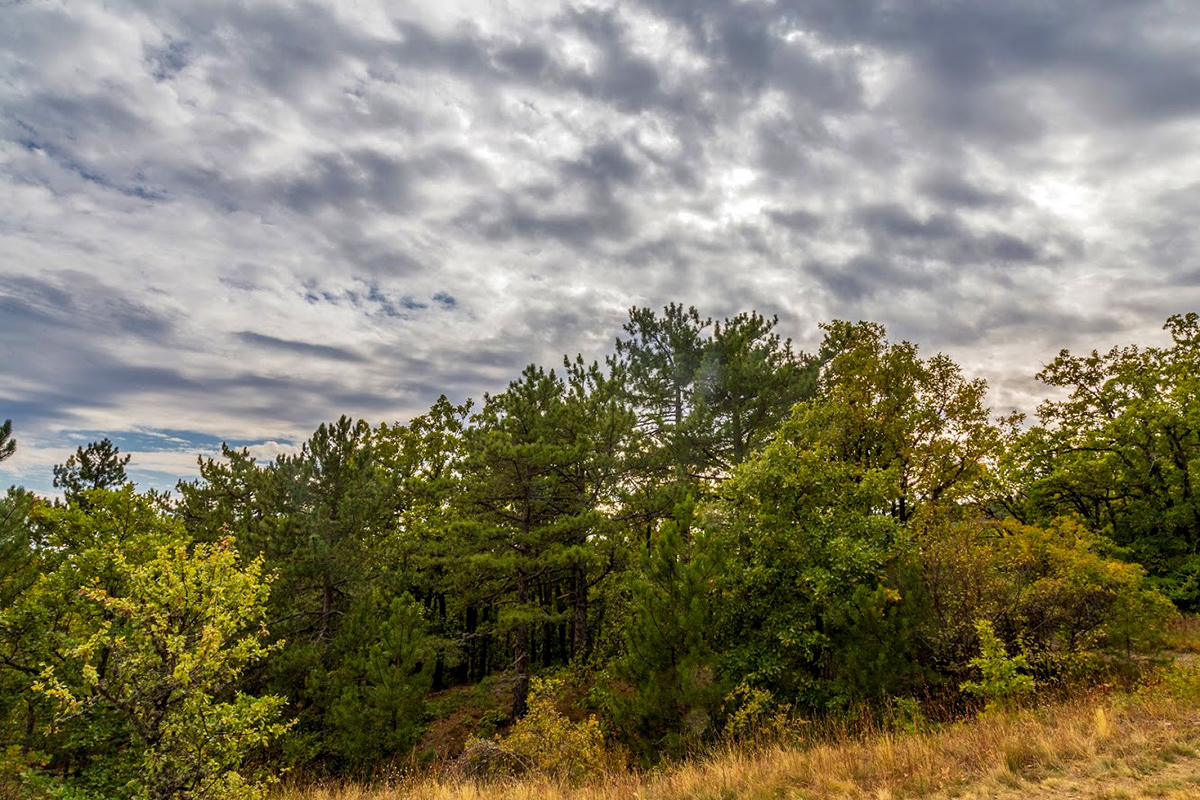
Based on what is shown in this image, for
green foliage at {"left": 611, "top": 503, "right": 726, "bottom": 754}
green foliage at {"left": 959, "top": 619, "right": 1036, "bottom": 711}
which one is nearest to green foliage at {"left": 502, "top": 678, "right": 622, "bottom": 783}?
green foliage at {"left": 611, "top": 503, "right": 726, "bottom": 754}

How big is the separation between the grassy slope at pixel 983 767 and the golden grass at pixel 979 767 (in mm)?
13

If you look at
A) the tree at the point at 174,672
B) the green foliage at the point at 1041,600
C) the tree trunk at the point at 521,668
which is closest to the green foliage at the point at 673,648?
the green foliage at the point at 1041,600

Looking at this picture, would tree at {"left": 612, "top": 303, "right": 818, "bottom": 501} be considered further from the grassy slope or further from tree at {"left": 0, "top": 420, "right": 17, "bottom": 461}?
tree at {"left": 0, "top": 420, "right": 17, "bottom": 461}

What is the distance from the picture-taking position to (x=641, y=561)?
561 inches

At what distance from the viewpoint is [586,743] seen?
1224 centimetres

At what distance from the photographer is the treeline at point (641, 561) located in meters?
11.3

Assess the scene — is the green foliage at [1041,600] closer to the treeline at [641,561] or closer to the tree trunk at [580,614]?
the treeline at [641,561]

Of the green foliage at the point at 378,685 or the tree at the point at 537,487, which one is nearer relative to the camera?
the green foliage at the point at 378,685

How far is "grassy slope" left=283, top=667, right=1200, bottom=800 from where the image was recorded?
580 centimetres

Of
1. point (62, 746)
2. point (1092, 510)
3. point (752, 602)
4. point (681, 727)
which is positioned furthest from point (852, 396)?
point (62, 746)

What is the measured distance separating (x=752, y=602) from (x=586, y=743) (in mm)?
5295

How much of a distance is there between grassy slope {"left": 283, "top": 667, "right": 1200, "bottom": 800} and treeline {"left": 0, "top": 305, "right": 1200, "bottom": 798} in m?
2.64

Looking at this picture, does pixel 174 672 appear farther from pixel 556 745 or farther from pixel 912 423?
pixel 912 423

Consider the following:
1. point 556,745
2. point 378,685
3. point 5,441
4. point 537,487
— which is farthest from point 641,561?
point 5,441
